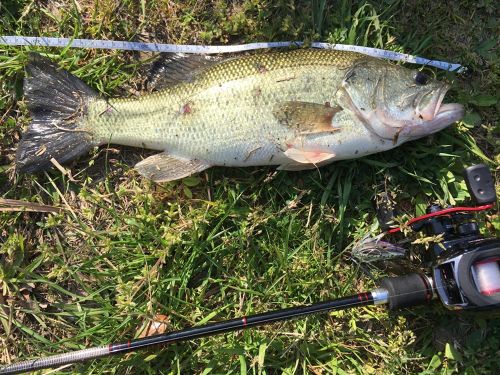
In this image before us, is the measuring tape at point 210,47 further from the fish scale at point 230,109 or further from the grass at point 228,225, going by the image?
the fish scale at point 230,109

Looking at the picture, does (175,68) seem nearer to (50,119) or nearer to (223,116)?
(223,116)

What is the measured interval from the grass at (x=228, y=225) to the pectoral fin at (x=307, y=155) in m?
0.33

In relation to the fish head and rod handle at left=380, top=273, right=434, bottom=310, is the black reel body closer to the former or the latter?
rod handle at left=380, top=273, right=434, bottom=310

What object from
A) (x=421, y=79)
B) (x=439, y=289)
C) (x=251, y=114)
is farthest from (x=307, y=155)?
(x=439, y=289)

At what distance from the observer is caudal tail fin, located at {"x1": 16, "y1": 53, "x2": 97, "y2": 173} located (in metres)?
3.28

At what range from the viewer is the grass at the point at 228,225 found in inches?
128

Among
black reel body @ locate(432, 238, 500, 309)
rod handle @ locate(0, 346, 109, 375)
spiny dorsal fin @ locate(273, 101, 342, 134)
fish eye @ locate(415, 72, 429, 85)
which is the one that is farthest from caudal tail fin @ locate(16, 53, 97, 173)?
black reel body @ locate(432, 238, 500, 309)

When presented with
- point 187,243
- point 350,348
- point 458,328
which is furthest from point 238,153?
point 458,328

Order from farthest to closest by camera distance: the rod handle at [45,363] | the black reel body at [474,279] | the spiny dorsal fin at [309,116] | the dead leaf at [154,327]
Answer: the dead leaf at [154,327] → the spiny dorsal fin at [309,116] → the rod handle at [45,363] → the black reel body at [474,279]

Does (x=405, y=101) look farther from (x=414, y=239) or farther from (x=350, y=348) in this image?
(x=350, y=348)

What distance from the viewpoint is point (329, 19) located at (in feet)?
11.7

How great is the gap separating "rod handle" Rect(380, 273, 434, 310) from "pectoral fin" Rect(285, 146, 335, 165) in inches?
36.7

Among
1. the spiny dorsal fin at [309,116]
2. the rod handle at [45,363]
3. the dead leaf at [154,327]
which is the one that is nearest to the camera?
the rod handle at [45,363]

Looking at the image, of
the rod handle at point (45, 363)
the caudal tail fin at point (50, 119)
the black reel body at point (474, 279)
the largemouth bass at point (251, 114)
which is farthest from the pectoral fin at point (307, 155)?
the rod handle at point (45, 363)
